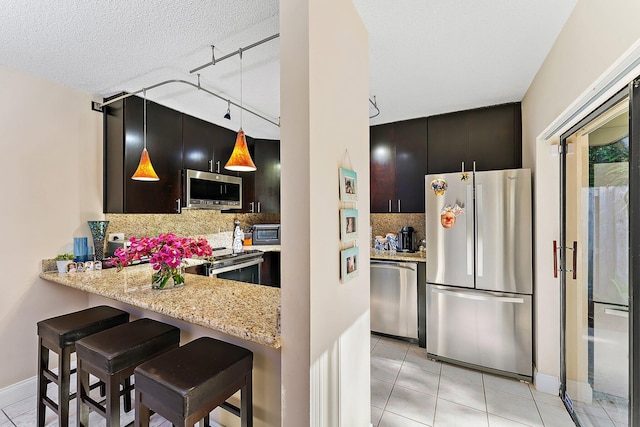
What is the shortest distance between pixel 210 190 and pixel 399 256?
2.46m

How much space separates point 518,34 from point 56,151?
12.1 ft

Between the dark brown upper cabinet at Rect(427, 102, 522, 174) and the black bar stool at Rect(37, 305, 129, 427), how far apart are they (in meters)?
3.39

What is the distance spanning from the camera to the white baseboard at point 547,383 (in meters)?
2.23

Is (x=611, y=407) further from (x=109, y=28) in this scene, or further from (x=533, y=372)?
(x=109, y=28)

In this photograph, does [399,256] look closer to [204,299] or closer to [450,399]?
[450,399]

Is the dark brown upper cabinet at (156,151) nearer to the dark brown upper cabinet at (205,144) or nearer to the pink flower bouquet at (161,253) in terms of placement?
the dark brown upper cabinet at (205,144)

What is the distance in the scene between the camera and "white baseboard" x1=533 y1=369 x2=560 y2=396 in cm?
223

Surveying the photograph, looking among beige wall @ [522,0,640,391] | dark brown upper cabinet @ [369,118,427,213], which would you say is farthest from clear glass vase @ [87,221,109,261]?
beige wall @ [522,0,640,391]

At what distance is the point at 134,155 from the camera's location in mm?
2795

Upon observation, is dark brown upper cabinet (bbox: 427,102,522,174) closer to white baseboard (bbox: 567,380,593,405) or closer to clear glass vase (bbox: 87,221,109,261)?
white baseboard (bbox: 567,380,593,405)

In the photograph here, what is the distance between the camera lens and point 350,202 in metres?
1.61

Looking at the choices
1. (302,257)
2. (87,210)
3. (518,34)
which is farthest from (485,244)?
(87,210)

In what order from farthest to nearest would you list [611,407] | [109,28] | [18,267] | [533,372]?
[533,372], [18,267], [109,28], [611,407]

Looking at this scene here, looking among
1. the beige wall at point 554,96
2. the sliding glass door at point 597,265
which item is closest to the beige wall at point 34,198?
the beige wall at point 554,96
